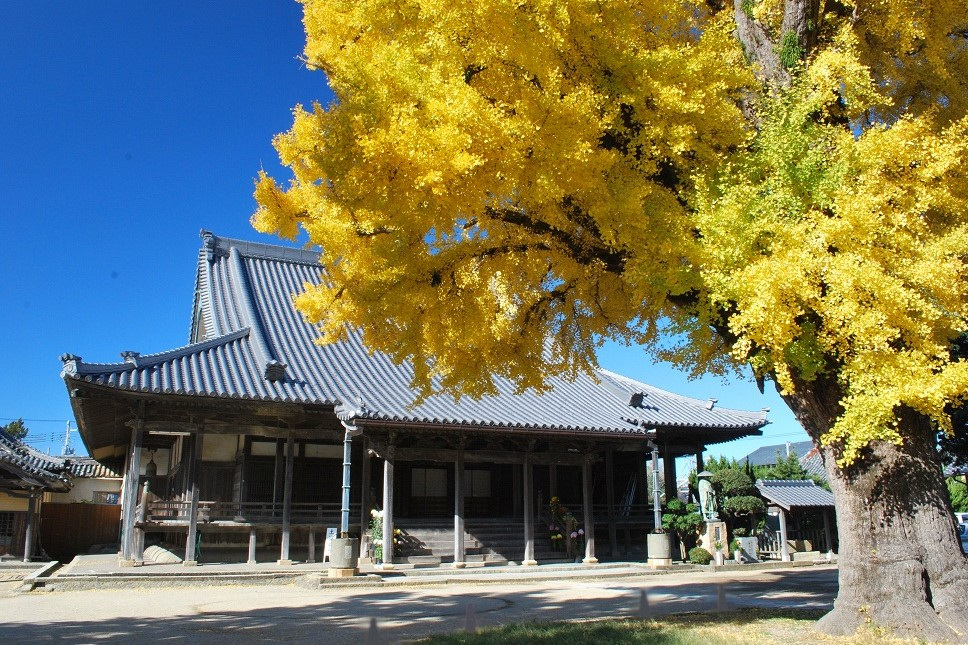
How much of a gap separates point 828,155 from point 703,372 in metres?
2.79

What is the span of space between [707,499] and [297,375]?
1161 centimetres

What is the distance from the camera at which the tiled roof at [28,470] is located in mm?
18906

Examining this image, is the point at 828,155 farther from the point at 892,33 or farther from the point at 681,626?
the point at 681,626

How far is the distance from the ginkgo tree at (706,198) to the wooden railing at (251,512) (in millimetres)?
10386

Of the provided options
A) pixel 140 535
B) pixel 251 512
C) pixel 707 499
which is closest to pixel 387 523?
pixel 251 512

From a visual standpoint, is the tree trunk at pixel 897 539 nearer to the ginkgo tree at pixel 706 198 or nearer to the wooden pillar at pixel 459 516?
the ginkgo tree at pixel 706 198

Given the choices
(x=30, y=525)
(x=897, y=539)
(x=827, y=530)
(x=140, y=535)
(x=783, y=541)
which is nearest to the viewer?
(x=897, y=539)

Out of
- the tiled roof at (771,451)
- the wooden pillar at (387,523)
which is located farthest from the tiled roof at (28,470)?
the tiled roof at (771,451)

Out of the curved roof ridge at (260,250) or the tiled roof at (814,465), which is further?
the tiled roof at (814,465)

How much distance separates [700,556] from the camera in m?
18.2

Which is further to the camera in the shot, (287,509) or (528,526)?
(528,526)

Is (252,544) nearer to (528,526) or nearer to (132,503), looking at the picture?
(132,503)

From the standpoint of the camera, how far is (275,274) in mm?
24453

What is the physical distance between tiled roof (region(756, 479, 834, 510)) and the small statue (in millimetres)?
3510
